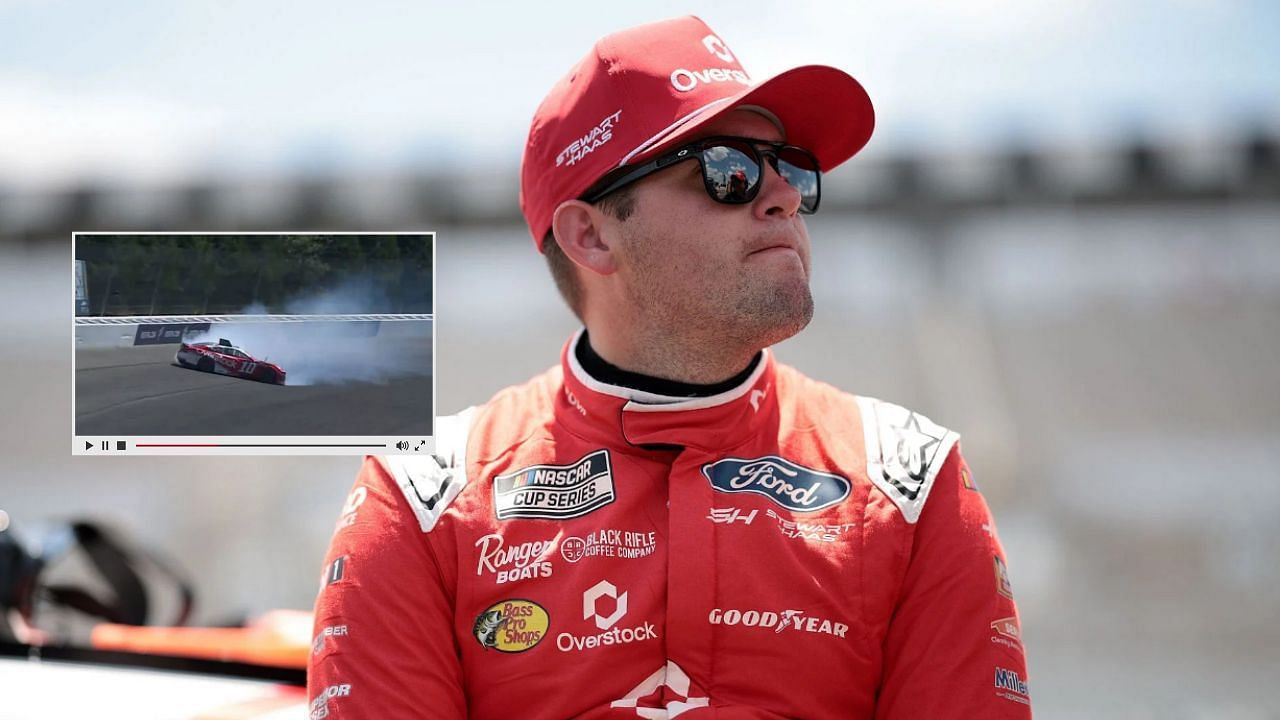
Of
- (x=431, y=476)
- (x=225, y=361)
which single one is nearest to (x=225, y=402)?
(x=225, y=361)

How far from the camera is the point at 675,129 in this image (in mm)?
1684

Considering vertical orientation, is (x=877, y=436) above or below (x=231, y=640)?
above

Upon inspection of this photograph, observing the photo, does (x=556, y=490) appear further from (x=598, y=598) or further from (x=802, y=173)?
(x=802, y=173)

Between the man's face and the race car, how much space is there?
59cm

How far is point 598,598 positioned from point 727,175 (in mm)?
662

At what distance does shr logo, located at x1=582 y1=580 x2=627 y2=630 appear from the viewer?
160cm

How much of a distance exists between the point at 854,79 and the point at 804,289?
357 mm

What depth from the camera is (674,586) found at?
5.23ft

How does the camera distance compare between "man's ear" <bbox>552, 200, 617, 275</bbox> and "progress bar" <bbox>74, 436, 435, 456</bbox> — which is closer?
"progress bar" <bbox>74, 436, 435, 456</bbox>

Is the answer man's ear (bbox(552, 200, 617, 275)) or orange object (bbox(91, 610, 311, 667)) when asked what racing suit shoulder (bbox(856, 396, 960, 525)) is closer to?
man's ear (bbox(552, 200, 617, 275))

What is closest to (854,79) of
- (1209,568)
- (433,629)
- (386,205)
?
(433,629)

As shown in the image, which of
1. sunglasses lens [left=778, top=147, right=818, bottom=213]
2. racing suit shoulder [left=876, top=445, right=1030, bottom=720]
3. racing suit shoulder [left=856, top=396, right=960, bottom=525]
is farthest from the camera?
sunglasses lens [left=778, top=147, right=818, bottom=213]

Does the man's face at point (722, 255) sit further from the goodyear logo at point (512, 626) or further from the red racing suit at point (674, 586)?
the goodyear logo at point (512, 626)

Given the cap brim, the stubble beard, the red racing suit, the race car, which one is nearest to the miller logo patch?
the red racing suit
